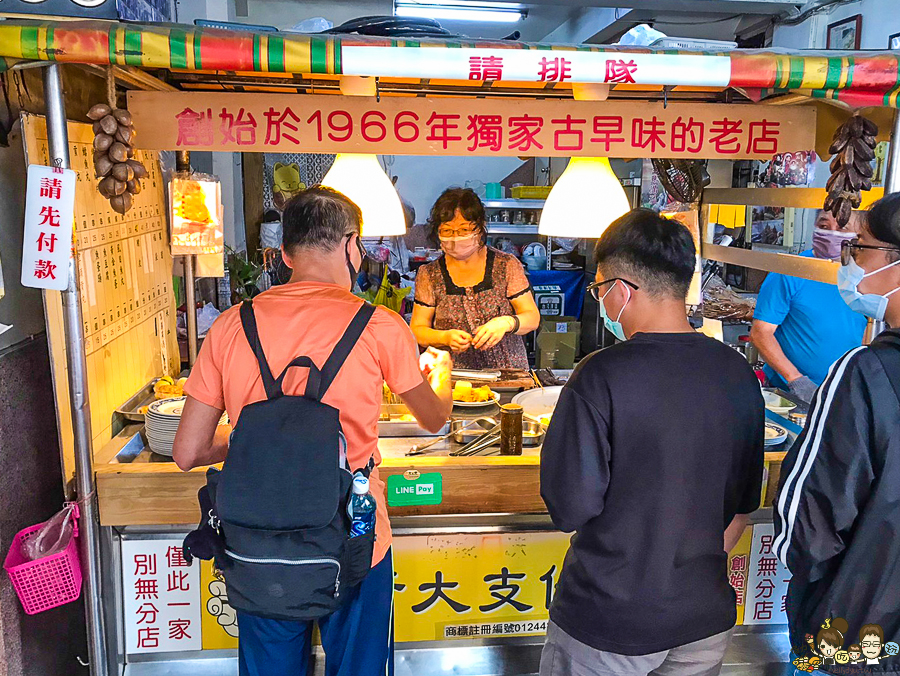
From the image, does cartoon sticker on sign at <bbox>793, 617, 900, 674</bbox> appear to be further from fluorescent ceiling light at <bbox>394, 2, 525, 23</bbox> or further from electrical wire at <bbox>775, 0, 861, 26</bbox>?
fluorescent ceiling light at <bbox>394, 2, 525, 23</bbox>

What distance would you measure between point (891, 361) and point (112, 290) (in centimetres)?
Result: 282

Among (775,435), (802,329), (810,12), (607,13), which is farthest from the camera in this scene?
(607,13)

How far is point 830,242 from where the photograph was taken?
10.4 feet

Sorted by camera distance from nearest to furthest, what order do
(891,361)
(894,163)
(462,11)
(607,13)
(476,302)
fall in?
(891,361) → (894,163) → (476,302) → (607,13) → (462,11)

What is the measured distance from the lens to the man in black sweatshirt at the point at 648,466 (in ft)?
5.67

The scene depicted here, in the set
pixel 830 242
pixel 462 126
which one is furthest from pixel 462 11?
pixel 830 242

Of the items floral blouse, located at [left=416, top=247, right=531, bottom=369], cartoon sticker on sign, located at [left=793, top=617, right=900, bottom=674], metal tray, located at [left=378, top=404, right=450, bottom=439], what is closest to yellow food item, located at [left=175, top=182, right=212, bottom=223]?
floral blouse, located at [left=416, top=247, right=531, bottom=369]

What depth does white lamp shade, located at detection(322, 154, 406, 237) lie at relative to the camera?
3273 millimetres

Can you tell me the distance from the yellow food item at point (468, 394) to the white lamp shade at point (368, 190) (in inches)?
29.4

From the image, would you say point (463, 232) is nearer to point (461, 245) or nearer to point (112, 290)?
point (461, 245)

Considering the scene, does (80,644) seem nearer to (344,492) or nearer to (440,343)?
(344,492)

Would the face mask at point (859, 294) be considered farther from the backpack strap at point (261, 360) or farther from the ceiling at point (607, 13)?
the ceiling at point (607, 13)

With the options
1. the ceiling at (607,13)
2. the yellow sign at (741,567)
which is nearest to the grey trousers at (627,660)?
the yellow sign at (741,567)

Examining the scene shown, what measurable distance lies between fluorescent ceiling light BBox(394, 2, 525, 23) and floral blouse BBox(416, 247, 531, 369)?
13.3 feet
